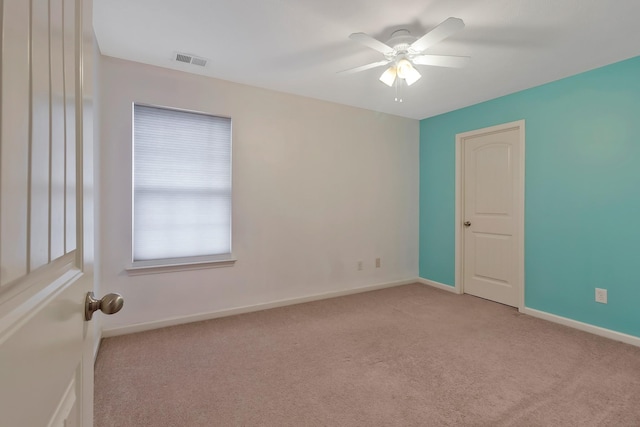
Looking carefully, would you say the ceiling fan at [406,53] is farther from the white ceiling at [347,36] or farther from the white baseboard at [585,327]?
the white baseboard at [585,327]

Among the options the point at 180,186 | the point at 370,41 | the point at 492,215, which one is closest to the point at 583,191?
the point at 492,215

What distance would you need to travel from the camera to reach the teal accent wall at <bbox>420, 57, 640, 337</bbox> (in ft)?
8.46

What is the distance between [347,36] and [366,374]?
8.00ft

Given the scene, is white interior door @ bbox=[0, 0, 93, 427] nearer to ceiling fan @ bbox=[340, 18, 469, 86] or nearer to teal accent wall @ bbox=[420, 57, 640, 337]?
ceiling fan @ bbox=[340, 18, 469, 86]

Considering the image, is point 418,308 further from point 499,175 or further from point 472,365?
point 499,175

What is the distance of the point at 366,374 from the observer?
2.08 m

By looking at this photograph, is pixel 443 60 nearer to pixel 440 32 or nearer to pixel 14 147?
pixel 440 32

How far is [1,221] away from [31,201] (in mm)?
98

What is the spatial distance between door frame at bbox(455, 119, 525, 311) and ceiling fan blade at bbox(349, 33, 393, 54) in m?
2.09

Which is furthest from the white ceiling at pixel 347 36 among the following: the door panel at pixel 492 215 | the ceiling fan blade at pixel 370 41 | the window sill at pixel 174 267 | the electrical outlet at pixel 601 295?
the electrical outlet at pixel 601 295

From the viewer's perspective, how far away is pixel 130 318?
2.70 m

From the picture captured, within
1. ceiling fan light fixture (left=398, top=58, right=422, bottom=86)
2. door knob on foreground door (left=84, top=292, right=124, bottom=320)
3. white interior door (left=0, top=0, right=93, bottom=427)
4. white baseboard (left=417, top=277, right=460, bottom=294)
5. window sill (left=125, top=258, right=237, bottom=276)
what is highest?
ceiling fan light fixture (left=398, top=58, right=422, bottom=86)

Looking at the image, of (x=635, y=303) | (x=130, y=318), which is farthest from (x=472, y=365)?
(x=130, y=318)

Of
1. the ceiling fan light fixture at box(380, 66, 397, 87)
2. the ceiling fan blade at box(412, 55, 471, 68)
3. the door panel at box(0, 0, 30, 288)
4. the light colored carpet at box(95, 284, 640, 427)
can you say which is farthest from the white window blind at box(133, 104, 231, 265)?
the door panel at box(0, 0, 30, 288)
